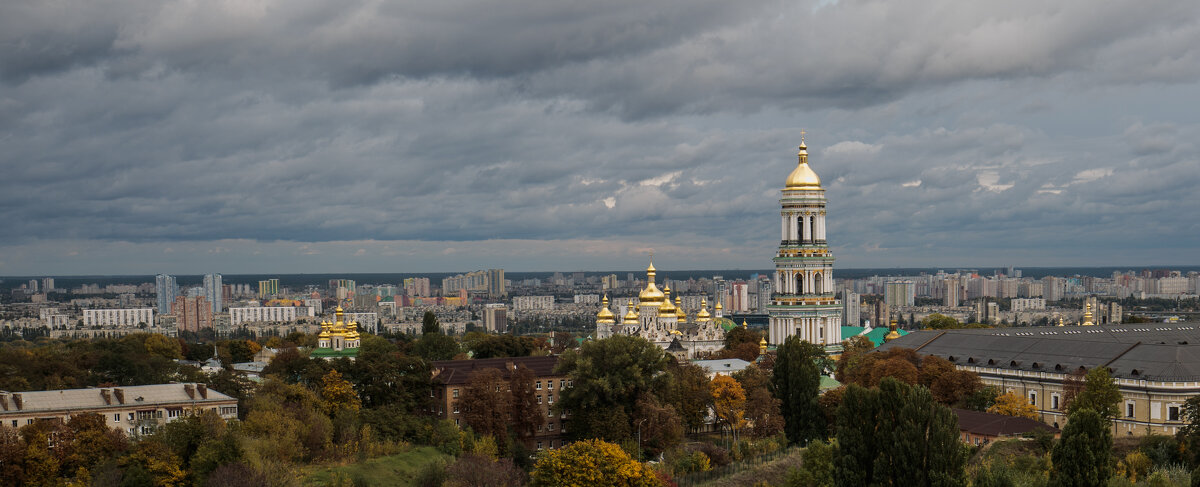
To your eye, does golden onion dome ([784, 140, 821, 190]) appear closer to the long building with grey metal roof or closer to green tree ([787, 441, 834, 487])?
the long building with grey metal roof

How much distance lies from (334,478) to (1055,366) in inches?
1451

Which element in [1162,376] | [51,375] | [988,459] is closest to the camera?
[988,459]

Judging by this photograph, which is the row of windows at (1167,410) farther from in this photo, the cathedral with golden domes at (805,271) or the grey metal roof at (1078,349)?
the cathedral with golden domes at (805,271)

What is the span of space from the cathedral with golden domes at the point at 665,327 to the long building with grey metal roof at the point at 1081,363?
52.8 feet

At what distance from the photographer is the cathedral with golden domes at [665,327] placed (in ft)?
290

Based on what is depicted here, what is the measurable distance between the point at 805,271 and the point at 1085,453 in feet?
168

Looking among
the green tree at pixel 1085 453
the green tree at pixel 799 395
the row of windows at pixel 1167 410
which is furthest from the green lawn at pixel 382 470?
the row of windows at pixel 1167 410

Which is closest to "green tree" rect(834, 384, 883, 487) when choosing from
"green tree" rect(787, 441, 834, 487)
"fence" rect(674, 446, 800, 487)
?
"green tree" rect(787, 441, 834, 487)

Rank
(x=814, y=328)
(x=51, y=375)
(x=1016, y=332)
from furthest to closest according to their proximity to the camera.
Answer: (x=814, y=328) → (x=1016, y=332) → (x=51, y=375)

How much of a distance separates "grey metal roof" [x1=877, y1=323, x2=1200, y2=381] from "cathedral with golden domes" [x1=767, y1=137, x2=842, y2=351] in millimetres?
8081

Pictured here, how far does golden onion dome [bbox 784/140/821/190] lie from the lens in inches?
3378

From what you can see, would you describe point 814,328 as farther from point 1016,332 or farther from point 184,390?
point 184,390

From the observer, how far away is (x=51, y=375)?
56.6 m

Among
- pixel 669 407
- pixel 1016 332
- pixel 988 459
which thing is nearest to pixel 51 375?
pixel 669 407
